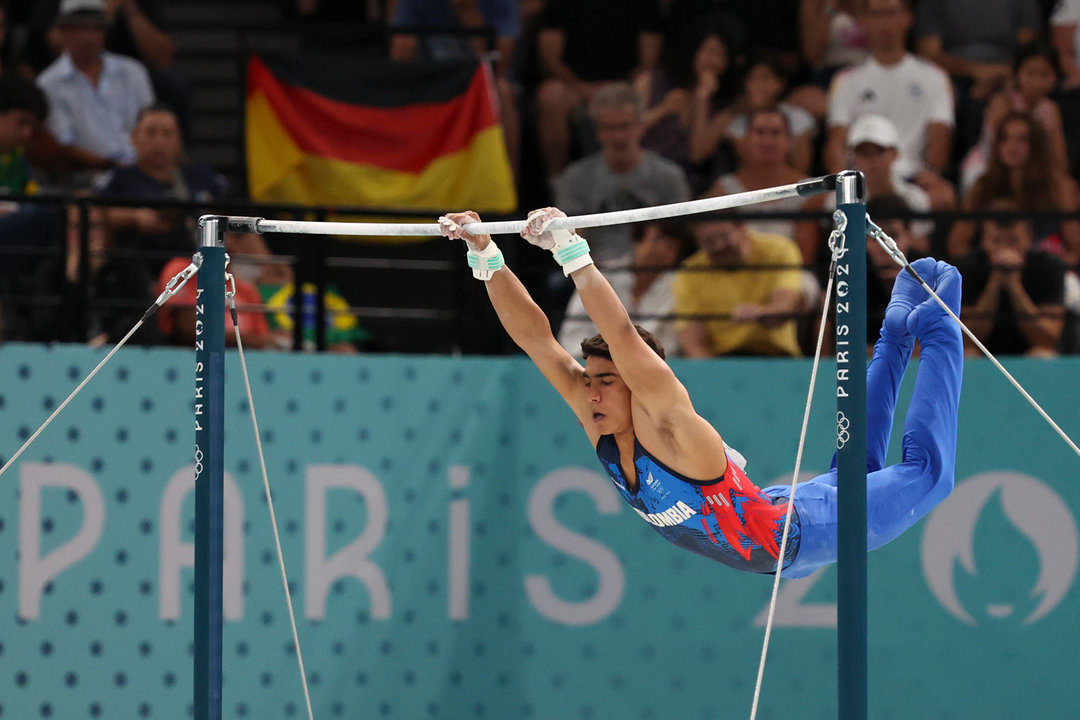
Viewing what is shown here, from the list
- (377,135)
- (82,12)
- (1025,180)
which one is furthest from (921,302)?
(82,12)

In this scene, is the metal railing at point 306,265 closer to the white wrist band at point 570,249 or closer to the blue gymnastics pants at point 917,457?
the blue gymnastics pants at point 917,457

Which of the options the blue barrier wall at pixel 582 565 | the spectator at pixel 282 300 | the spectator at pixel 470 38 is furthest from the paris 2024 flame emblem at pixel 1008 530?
the spectator at pixel 470 38

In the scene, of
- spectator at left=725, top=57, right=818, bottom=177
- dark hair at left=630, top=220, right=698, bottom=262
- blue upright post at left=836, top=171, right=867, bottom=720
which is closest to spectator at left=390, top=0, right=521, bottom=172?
dark hair at left=630, top=220, right=698, bottom=262

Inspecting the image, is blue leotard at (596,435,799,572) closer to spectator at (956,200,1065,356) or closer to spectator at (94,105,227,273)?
spectator at (956,200,1065,356)

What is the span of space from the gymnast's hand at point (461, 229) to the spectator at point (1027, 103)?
3.79m

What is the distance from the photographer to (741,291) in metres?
6.47

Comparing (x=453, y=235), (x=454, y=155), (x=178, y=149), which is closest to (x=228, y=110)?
(x=178, y=149)

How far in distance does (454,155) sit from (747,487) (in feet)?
10.2

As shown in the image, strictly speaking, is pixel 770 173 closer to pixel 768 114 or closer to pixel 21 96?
pixel 768 114

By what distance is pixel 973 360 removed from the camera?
6.30 meters

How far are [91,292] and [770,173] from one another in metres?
3.46

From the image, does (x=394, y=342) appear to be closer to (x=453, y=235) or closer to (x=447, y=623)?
(x=447, y=623)

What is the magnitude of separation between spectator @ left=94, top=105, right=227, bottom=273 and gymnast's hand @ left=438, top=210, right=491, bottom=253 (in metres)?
2.28

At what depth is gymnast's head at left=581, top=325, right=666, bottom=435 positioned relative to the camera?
440cm
